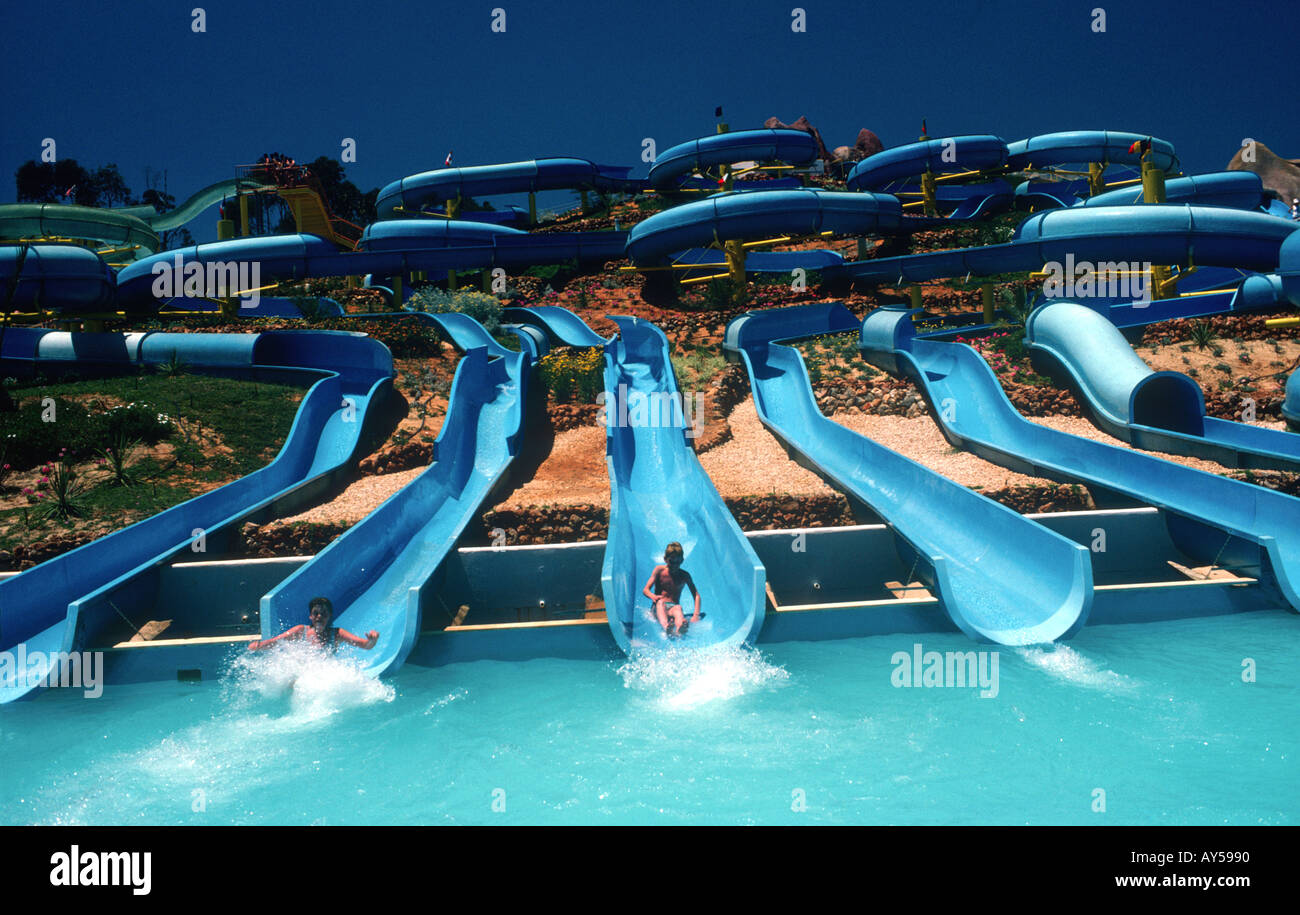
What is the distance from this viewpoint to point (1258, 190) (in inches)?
805

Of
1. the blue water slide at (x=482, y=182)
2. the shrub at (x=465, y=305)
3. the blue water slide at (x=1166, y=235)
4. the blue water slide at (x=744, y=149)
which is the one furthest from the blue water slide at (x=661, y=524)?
the blue water slide at (x=482, y=182)

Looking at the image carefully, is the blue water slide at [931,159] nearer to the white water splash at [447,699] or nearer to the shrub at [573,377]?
the shrub at [573,377]

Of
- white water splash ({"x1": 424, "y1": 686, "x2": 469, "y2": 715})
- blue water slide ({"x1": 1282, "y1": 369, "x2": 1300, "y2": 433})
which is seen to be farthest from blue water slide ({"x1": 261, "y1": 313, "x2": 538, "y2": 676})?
blue water slide ({"x1": 1282, "y1": 369, "x2": 1300, "y2": 433})

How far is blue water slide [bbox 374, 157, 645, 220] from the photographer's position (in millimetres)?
27000

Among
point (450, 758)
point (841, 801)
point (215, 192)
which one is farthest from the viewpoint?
point (215, 192)

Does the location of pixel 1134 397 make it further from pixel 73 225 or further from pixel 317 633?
pixel 73 225

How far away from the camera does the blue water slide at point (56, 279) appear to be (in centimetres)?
1376

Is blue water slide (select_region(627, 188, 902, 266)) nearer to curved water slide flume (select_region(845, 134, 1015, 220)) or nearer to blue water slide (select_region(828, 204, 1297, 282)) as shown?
blue water slide (select_region(828, 204, 1297, 282))

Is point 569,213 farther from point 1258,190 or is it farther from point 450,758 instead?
point 450,758

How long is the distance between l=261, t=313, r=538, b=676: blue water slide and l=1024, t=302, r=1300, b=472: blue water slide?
788cm

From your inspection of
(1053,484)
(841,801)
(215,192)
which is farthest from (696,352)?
(215,192)

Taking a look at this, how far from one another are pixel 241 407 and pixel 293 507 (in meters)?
3.47

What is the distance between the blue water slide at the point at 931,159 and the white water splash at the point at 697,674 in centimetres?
2276

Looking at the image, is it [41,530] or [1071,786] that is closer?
[1071,786]
